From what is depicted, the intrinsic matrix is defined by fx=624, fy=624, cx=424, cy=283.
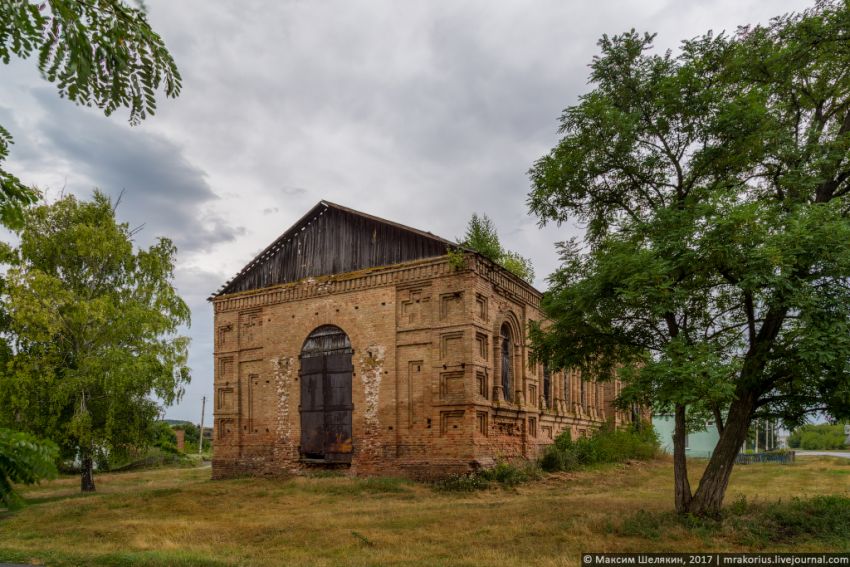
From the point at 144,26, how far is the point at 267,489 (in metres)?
16.7

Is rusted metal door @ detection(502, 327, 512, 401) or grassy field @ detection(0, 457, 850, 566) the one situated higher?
rusted metal door @ detection(502, 327, 512, 401)

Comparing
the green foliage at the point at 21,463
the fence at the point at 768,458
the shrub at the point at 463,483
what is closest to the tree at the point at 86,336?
the shrub at the point at 463,483

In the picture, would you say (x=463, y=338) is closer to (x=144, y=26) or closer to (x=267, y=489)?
(x=267, y=489)

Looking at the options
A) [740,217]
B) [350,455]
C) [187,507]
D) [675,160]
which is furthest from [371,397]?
[740,217]

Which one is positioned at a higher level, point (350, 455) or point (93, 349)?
point (93, 349)

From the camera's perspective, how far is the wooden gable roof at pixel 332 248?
2044 cm

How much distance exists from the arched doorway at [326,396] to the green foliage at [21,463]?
1841 centimetres

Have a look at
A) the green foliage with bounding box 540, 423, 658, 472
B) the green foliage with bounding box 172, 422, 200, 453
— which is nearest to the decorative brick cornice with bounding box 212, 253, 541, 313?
the green foliage with bounding box 540, 423, 658, 472

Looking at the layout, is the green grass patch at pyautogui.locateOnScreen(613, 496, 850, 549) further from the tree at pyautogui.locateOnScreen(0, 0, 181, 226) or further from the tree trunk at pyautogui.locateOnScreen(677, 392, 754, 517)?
the tree at pyautogui.locateOnScreen(0, 0, 181, 226)

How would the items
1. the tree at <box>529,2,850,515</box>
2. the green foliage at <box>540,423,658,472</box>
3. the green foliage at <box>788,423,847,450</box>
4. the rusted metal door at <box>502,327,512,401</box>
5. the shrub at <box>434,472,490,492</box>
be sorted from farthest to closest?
the green foliage at <box>788,423,847,450</box>, the green foliage at <box>540,423,658,472</box>, the rusted metal door at <box>502,327,512,401</box>, the shrub at <box>434,472,490,492</box>, the tree at <box>529,2,850,515</box>

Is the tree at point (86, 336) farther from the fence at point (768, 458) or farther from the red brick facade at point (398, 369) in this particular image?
the fence at point (768, 458)

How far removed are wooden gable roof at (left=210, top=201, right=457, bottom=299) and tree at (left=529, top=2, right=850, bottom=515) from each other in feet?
23.7

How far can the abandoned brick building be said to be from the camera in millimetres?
19141

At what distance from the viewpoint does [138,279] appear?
2306cm
